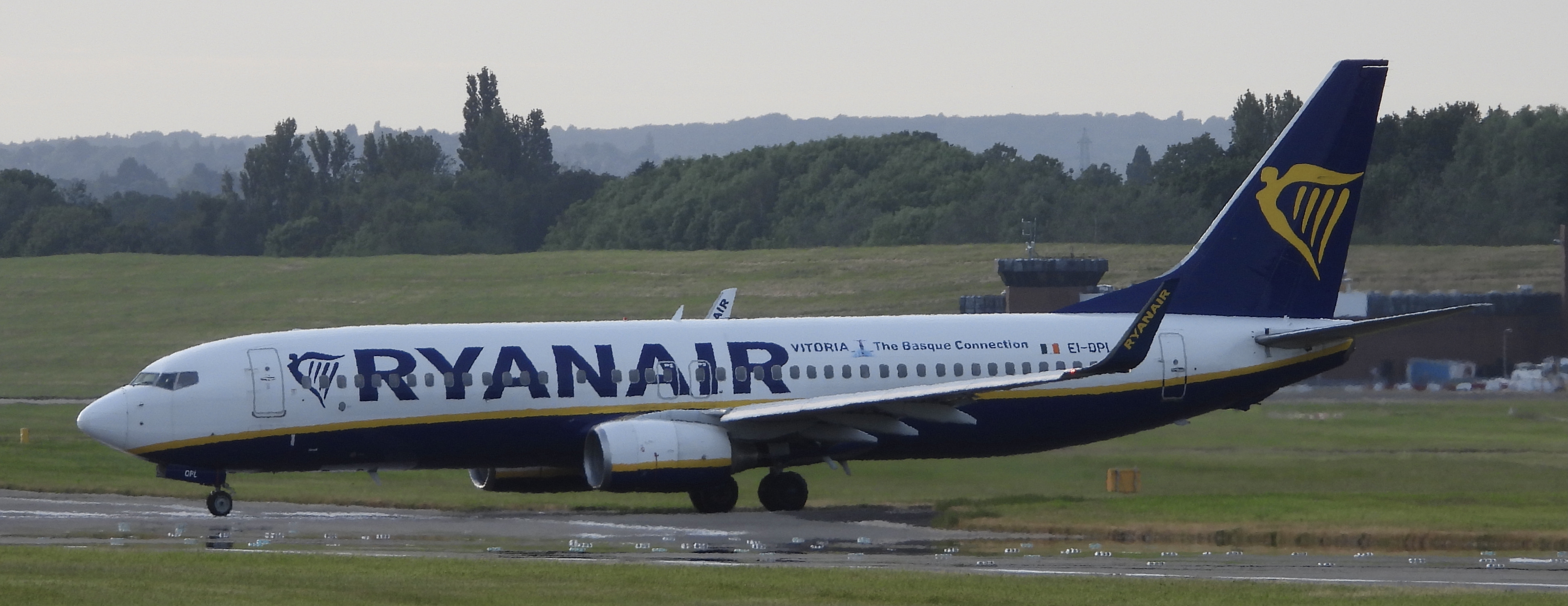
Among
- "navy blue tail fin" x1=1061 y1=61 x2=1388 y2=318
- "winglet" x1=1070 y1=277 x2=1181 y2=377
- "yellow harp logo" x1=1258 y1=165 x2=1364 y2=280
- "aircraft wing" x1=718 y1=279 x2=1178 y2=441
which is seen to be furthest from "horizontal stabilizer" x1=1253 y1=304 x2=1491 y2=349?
"winglet" x1=1070 y1=277 x2=1181 y2=377

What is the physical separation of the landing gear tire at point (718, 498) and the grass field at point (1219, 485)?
102 centimetres

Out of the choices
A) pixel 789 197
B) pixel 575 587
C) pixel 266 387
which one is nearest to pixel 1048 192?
pixel 789 197

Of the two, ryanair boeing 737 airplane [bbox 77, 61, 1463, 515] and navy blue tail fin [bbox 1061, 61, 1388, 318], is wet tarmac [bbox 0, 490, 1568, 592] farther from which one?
navy blue tail fin [bbox 1061, 61, 1388, 318]

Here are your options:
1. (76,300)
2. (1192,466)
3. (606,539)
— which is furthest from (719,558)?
(76,300)

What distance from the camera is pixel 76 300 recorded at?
334ft

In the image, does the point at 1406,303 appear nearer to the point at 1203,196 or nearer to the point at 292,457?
the point at 1203,196

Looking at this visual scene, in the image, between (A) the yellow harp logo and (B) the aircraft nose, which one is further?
(A) the yellow harp logo

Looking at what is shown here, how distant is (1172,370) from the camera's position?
110 ft

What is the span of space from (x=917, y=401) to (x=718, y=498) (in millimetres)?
3669

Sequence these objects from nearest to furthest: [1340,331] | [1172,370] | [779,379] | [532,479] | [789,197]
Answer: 1. [779,379]
2. [532,479]
3. [1340,331]
4. [1172,370]
5. [789,197]

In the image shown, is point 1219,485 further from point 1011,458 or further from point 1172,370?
point 1011,458

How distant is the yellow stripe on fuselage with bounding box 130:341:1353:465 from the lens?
29.6 meters

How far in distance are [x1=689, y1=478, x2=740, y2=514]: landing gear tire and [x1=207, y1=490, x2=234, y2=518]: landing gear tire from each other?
701cm

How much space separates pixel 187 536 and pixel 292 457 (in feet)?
12.8
